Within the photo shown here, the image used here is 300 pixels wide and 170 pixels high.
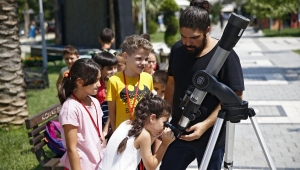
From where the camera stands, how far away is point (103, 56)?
17.1 feet

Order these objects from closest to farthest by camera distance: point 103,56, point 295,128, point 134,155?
1. point 134,155
2. point 103,56
3. point 295,128

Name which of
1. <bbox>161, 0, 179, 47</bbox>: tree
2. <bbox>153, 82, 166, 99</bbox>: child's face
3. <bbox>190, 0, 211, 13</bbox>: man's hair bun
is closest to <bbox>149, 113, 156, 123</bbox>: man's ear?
<bbox>190, 0, 211, 13</bbox>: man's hair bun

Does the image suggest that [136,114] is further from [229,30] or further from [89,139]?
[229,30]

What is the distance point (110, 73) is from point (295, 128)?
380 centimetres

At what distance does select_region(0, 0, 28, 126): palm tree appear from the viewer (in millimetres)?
8258

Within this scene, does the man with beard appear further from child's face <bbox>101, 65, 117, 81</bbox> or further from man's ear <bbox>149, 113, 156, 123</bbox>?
child's face <bbox>101, 65, 117, 81</bbox>

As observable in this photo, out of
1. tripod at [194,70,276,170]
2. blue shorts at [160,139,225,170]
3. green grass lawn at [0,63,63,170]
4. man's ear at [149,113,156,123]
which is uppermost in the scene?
tripod at [194,70,276,170]

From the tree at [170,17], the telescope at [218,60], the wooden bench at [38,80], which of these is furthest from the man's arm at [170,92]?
the tree at [170,17]

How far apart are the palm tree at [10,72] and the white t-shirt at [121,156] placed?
5.17m

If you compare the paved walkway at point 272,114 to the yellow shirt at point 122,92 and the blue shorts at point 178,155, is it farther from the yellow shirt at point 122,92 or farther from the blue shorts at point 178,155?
the blue shorts at point 178,155

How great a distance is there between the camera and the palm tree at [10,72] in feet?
27.1

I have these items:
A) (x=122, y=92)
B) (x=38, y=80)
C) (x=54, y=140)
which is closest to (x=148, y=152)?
(x=122, y=92)

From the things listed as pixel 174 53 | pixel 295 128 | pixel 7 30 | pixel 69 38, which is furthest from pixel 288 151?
pixel 69 38

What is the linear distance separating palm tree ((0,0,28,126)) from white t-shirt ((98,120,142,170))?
517cm
